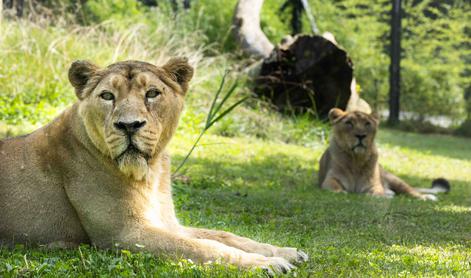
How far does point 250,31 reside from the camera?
1880cm

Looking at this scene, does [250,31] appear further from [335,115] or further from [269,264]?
[269,264]

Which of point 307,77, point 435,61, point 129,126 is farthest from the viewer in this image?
point 435,61

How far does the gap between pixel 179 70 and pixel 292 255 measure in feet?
4.79

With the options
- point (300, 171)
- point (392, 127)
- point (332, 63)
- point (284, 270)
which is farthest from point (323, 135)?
point (284, 270)

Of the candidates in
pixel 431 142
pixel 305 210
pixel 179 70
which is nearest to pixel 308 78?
pixel 431 142

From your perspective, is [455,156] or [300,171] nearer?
[300,171]

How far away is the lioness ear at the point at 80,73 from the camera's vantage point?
4980mm

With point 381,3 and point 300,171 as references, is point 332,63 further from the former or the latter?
point 381,3

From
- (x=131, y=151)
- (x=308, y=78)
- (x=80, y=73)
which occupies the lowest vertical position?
(x=308, y=78)

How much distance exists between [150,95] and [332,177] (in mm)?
6301

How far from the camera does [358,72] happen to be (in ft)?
91.7

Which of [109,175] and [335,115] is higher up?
[109,175]

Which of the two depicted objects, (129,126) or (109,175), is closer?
(129,126)

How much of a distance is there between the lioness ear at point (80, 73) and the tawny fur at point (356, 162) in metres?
6.13
